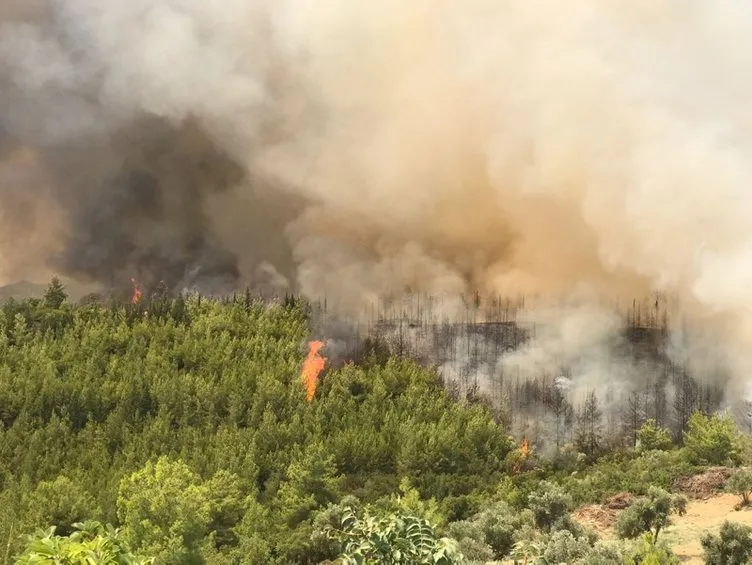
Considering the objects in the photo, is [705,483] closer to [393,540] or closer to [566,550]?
[566,550]

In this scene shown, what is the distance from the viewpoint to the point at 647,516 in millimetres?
38281

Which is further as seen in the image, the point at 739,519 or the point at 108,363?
the point at 108,363

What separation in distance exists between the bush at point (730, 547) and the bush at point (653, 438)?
33.4m

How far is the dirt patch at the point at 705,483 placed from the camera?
165 feet

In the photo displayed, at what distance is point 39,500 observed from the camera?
57.5 metres

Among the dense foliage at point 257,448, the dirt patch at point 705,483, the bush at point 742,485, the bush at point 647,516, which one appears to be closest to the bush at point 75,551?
the dense foliage at point 257,448

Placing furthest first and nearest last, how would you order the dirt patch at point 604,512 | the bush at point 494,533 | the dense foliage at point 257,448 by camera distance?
the dense foliage at point 257,448, the dirt patch at point 604,512, the bush at point 494,533

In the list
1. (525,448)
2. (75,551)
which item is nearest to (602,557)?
(75,551)

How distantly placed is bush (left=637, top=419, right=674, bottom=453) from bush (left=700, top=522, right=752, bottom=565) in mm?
33411

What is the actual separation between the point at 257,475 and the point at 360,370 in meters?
24.1

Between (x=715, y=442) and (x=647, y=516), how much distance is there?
22468 mm

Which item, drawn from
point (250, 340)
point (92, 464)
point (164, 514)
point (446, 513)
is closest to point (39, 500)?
point (164, 514)

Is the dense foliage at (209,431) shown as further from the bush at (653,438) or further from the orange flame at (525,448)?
the bush at (653,438)

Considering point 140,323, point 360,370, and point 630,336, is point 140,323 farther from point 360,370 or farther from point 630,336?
point 630,336
